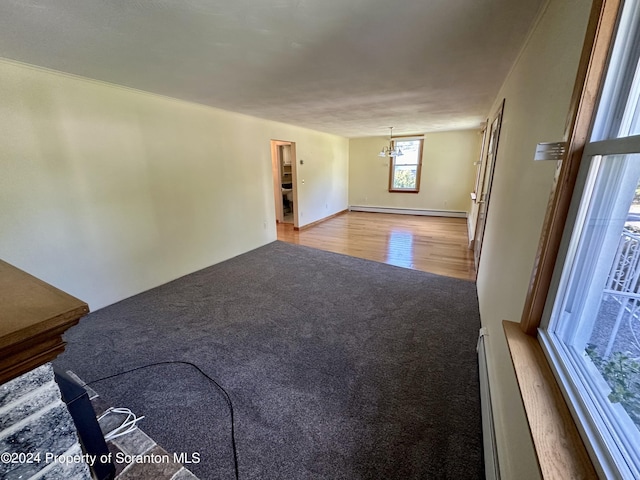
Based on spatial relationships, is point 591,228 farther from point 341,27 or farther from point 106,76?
point 106,76

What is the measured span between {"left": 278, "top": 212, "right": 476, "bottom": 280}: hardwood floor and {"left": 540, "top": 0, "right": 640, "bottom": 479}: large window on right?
287 cm

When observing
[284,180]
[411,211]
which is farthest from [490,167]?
[284,180]

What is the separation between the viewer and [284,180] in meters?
7.62

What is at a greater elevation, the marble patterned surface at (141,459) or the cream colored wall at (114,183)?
the cream colored wall at (114,183)

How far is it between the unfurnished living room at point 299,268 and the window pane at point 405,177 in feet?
11.1

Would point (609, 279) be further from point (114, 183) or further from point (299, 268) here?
point (114, 183)

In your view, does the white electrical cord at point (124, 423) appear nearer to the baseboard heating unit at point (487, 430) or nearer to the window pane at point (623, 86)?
the baseboard heating unit at point (487, 430)

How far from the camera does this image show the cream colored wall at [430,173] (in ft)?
21.9

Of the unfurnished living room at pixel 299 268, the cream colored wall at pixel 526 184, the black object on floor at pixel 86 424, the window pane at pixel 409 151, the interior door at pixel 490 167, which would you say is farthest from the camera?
the window pane at pixel 409 151

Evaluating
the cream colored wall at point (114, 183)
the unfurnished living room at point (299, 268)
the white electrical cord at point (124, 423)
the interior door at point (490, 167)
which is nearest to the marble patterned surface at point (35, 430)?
the unfurnished living room at point (299, 268)

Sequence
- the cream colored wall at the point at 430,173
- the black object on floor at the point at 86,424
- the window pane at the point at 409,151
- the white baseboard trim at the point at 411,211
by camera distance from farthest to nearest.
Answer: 1. the window pane at the point at 409,151
2. the white baseboard trim at the point at 411,211
3. the cream colored wall at the point at 430,173
4. the black object on floor at the point at 86,424

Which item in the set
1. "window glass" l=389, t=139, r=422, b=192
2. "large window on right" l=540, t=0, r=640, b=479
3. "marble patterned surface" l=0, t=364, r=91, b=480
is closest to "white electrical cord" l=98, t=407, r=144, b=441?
"marble patterned surface" l=0, t=364, r=91, b=480

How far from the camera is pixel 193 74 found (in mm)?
2297

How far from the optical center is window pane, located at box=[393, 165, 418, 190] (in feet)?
24.3
